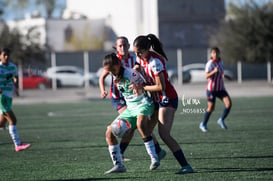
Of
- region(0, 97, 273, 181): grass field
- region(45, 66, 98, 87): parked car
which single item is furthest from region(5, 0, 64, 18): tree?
region(0, 97, 273, 181): grass field

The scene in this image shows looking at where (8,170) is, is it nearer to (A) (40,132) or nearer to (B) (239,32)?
(A) (40,132)

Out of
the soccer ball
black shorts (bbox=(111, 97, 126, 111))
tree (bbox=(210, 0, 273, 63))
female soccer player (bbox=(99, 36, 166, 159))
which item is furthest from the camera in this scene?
tree (bbox=(210, 0, 273, 63))

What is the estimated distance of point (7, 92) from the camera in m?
13.6

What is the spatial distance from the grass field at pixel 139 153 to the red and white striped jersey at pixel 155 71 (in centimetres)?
113

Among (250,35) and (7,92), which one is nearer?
(7,92)

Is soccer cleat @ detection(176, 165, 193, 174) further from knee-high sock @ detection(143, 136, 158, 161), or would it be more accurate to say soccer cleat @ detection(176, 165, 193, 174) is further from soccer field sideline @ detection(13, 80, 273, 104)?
soccer field sideline @ detection(13, 80, 273, 104)

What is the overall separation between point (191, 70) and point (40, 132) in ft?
94.6

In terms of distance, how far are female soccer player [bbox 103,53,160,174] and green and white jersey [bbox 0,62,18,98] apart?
4794 millimetres

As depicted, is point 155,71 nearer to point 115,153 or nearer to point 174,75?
point 115,153

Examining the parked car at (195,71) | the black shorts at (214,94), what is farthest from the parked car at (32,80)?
the black shorts at (214,94)

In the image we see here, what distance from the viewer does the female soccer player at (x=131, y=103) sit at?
9.10 meters

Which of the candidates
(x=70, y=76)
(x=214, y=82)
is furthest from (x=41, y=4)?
(x=214, y=82)

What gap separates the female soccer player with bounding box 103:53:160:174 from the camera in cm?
910

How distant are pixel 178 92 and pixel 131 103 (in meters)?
28.0
